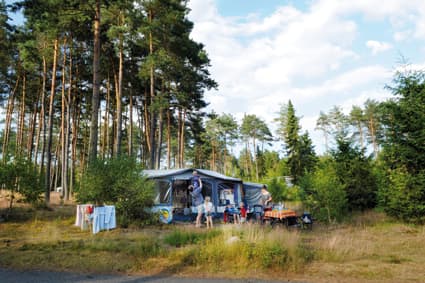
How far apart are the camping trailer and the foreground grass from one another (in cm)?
416

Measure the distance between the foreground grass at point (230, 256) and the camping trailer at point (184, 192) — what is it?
13.6ft

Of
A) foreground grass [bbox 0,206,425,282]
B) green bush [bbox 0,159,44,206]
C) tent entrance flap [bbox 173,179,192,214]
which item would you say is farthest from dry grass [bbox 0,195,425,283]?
tent entrance flap [bbox 173,179,192,214]

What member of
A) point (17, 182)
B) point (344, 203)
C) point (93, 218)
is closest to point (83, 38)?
point (17, 182)

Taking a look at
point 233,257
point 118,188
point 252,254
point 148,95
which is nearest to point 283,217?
point 252,254

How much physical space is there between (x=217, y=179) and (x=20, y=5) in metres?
9.05

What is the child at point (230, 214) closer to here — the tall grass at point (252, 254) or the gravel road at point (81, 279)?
the tall grass at point (252, 254)

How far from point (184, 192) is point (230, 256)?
829 centimetres

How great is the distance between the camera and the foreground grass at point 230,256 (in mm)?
4605

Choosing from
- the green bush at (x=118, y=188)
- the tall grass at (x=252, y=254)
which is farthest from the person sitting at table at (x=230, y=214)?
the tall grass at (x=252, y=254)

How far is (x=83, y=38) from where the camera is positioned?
15.8 metres

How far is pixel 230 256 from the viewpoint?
507 cm

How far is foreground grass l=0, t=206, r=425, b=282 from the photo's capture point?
461 cm

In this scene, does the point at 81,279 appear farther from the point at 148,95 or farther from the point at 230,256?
the point at 148,95

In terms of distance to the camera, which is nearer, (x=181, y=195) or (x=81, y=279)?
(x=81, y=279)
